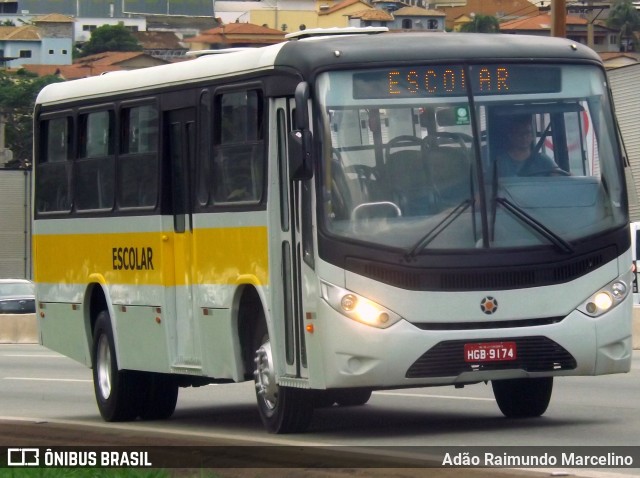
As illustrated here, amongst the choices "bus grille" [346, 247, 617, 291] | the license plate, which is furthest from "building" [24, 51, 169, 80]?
the license plate

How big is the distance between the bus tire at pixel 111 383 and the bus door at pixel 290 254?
11.7 feet

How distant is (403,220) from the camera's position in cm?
1152

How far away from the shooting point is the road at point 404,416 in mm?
11758

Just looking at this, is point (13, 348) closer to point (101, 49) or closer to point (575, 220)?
point (575, 220)

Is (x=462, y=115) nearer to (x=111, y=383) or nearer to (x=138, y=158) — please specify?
(x=138, y=158)

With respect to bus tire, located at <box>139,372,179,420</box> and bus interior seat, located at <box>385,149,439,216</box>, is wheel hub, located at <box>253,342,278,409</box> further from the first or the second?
bus tire, located at <box>139,372,179,420</box>

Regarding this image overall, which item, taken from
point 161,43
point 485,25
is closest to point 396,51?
point 485,25

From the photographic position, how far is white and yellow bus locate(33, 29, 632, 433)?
1139 centimetres

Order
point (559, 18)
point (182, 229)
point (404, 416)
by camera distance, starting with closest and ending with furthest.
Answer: point (182, 229), point (404, 416), point (559, 18)

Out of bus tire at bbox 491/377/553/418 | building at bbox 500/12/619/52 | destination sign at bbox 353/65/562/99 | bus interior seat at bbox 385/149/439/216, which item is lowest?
bus tire at bbox 491/377/553/418

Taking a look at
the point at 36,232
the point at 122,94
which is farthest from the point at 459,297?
the point at 36,232

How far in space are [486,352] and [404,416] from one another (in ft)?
9.74

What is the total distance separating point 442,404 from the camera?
15.5 m

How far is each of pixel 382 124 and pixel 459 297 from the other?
4.40 ft
